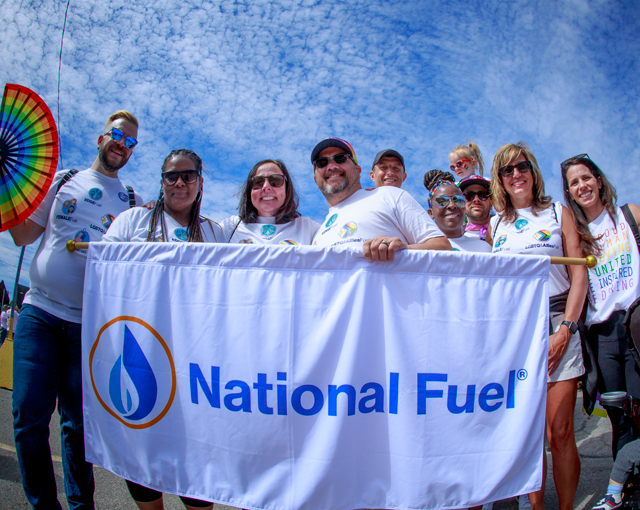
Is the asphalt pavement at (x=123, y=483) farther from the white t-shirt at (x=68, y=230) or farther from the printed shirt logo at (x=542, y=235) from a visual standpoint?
the printed shirt logo at (x=542, y=235)

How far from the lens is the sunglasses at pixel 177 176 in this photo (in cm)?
250

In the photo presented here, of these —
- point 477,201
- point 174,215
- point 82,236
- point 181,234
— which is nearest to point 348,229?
→ point 181,234

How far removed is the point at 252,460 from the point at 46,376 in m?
1.33

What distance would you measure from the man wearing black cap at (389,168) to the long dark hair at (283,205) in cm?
114

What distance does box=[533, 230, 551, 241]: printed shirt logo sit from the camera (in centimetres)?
246

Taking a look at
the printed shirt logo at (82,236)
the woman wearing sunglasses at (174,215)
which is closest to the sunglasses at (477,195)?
the woman wearing sunglasses at (174,215)

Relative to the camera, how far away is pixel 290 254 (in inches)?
75.1

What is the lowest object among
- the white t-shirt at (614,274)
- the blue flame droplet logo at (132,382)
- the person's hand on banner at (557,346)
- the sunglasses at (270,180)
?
the blue flame droplet logo at (132,382)

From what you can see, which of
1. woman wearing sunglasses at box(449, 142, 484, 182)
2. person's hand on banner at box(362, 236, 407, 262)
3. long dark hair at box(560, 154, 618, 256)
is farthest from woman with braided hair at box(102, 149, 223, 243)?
woman wearing sunglasses at box(449, 142, 484, 182)

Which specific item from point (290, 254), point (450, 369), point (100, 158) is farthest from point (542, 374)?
point (100, 158)

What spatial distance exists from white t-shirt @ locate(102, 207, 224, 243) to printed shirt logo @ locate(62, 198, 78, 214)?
11.5 inches

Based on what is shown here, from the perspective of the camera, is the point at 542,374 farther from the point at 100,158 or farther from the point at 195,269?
the point at 100,158

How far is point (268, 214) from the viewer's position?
2.68 meters

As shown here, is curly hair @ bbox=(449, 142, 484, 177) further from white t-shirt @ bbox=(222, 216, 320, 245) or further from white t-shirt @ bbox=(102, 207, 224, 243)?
A: white t-shirt @ bbox=(102, 207, 224, 243)
